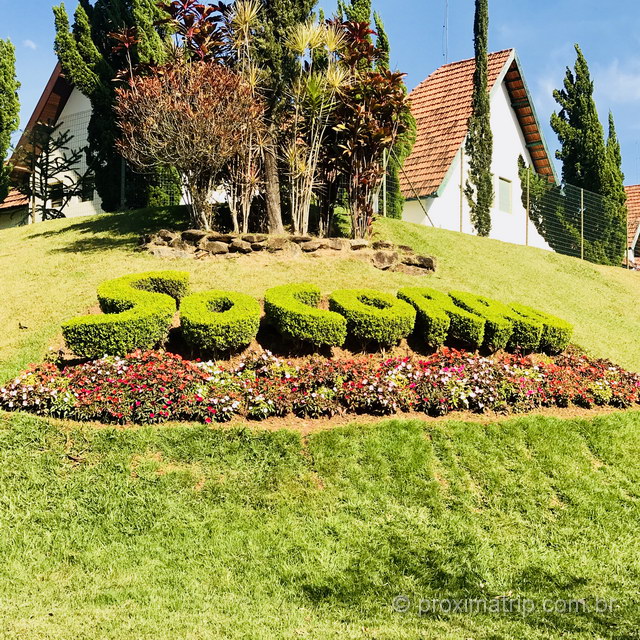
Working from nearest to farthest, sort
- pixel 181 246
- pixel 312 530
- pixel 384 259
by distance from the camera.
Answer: pixel 312 530, pixel 181 246, pixel 384 259

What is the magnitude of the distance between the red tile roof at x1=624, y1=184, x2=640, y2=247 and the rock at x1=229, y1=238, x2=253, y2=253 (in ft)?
73.2

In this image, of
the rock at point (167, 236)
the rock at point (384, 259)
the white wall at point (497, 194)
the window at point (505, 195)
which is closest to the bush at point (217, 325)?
the rock at point (167, 236)

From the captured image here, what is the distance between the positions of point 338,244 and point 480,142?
10.4 metres

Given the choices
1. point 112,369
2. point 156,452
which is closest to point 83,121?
point 112,369

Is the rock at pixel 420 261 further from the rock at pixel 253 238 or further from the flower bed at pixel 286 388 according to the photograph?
the flower bed at pixel 286 388

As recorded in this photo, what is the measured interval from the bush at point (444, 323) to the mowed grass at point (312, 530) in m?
2.04

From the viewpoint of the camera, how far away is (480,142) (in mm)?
21891

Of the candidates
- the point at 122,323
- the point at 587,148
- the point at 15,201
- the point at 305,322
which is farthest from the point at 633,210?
the point at 122,323

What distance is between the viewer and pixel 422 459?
299 inches

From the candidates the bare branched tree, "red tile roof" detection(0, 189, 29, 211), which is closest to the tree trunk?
the bare branched tree

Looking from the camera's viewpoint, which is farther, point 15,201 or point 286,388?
point 15,201

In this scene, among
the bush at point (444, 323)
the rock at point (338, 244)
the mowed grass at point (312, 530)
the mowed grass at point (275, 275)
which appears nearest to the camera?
the mowed grass at point (312, 530)

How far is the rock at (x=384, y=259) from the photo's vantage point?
44.4 feet

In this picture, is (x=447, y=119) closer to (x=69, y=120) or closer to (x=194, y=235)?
(x=194, y=235)
